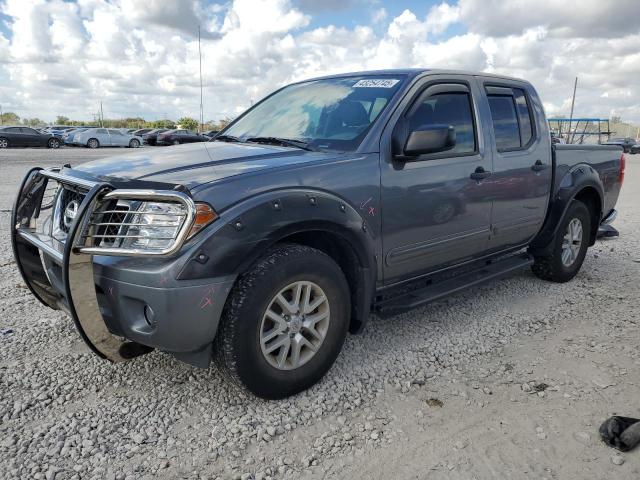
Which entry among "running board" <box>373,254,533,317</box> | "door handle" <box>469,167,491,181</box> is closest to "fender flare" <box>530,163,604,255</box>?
"running board" <box>373,254,533,317</box>

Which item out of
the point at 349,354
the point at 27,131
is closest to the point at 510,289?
the point at 349,354

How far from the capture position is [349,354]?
3.62m

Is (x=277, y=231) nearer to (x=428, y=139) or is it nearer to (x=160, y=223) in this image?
(x=160, y=223)

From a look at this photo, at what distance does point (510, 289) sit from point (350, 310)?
2.52 metres

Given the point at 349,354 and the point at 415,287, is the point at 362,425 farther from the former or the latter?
the point at 415,287

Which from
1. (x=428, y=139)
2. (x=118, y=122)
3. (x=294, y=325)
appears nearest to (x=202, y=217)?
(x=294, y=325)

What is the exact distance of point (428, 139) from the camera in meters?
3.27

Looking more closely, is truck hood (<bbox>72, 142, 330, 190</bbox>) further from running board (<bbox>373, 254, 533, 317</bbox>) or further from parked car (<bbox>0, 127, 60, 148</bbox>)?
parked car (<bbox>0, 127, 60, 148</bbox>)

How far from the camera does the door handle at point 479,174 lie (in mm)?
3910

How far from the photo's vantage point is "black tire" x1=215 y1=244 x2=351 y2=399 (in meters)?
2.68

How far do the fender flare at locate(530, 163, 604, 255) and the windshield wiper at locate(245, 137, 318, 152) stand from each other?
2.70 m

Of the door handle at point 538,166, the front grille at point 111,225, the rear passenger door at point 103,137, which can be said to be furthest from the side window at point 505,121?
the rear passenger door at point 103,137

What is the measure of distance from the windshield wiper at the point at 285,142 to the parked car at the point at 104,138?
32.1 meters

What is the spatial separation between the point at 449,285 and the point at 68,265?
264cm
